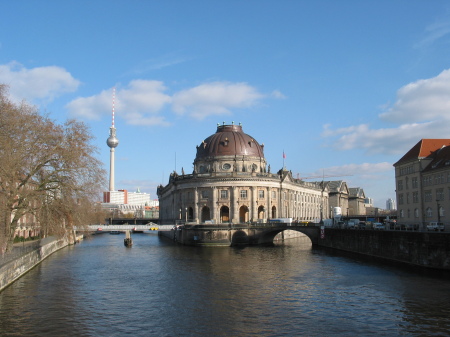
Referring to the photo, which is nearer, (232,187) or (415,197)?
(415,197)

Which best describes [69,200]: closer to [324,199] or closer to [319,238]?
[319,238]

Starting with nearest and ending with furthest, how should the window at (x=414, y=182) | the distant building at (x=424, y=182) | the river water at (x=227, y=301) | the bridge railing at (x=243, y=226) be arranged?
the river water at (x=227, y=301), the distant building at (x=424, y=182), the window at (x=414, y=182), the bridge railing at (x=243, y=226)

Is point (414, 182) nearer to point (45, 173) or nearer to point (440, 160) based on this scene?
point (440, 160)

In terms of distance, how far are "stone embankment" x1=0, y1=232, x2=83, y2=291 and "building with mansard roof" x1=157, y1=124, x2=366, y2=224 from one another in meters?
42.6

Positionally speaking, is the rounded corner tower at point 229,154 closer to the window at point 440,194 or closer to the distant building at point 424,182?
the distant building at point 424,182

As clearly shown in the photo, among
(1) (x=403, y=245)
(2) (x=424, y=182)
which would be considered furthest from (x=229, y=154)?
(1) (x=403, y=245)

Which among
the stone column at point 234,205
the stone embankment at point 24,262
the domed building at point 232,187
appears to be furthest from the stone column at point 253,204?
the stone embankment at point 24,262

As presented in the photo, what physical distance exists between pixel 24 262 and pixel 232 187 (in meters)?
65.9

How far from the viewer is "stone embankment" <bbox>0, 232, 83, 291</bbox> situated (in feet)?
129

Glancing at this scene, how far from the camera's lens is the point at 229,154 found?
12025 centimetres

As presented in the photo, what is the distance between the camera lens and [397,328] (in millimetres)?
28094

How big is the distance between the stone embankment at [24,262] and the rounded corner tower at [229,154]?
55100mm

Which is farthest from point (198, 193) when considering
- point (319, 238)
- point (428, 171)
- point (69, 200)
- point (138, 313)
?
point (138, 313)

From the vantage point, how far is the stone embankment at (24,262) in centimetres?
3941
